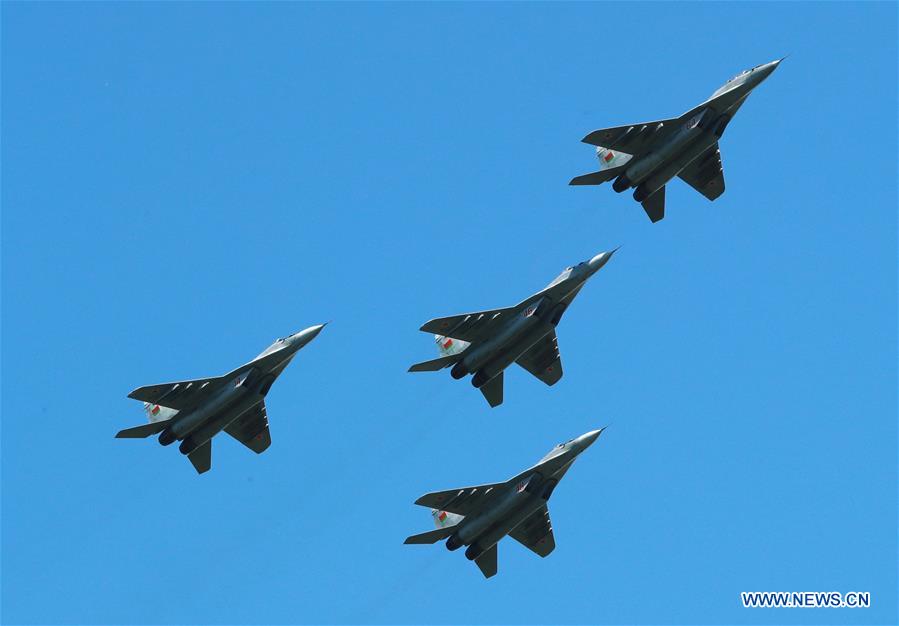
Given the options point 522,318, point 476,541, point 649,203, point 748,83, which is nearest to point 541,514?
point 476,541

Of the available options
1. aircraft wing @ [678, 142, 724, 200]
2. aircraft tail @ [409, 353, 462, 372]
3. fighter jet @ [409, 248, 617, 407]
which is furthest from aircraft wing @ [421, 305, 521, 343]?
aircraft wing @ [678, 142, 724, 200]

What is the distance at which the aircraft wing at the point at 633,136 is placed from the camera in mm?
74938

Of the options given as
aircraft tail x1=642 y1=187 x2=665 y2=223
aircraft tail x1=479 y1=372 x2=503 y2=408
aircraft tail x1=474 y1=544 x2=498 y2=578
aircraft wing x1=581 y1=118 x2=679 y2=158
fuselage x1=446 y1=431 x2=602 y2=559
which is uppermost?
aircraft wing x1=581 y1=118 x2=679 y2=158

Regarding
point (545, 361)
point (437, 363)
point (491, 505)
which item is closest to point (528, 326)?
point (437, 363)

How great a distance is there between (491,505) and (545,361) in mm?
9184

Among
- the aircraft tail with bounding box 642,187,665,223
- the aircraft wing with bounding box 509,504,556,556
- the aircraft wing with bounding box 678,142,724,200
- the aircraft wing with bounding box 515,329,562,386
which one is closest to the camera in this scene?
the aircraft tail with bounding box 642,187,665,223

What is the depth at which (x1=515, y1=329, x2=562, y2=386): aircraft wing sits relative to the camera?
262ft

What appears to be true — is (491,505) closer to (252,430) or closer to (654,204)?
(252,430)

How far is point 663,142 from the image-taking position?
2963 inches

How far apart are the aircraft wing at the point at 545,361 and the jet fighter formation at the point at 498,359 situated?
3948 millimetres

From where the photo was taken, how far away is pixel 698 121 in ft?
243

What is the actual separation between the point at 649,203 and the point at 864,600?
2248cm

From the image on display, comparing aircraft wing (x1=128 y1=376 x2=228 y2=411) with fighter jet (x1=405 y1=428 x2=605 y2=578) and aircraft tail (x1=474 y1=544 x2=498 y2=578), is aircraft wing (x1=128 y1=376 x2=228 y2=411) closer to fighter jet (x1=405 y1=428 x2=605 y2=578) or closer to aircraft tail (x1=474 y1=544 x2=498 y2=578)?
fighter jet (x1=405 y1=428 x2=605 y2=578)

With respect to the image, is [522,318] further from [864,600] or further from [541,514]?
[864,600]
